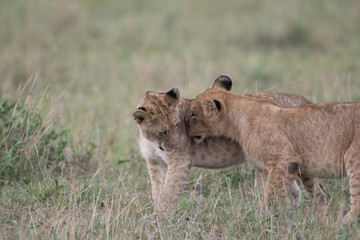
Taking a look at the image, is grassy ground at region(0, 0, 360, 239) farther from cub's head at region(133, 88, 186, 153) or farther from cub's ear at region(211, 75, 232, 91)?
cub's ear at region(211, 75, 232, 91)

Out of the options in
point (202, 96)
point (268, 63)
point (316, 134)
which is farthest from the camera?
point (268, 63)

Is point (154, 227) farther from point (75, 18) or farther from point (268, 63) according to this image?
point (75, 18)

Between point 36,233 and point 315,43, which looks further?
point 315,43

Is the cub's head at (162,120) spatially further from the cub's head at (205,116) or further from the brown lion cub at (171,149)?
the cub's head at (205,116)

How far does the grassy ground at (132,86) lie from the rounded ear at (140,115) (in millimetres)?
633

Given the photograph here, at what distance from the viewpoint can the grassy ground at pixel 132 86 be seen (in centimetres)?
516

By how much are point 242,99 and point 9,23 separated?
881 cm

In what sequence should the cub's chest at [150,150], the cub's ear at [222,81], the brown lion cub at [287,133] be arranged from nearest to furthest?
the brown lion cub at [287,133] < the cub's chest at [150,150] < the cub's ear at [222,81]

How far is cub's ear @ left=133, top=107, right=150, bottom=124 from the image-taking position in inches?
222

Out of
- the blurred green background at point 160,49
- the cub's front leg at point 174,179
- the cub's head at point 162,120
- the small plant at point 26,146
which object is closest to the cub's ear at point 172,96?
the cub's head at point 162,120

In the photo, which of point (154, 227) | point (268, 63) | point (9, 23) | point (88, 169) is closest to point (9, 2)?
point (9, 23)

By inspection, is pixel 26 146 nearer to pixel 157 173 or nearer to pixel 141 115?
pixel 157 173

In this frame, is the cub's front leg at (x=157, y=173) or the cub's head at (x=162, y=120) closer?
the cub's head at (x=162, y=120)

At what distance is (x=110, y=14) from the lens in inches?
600
